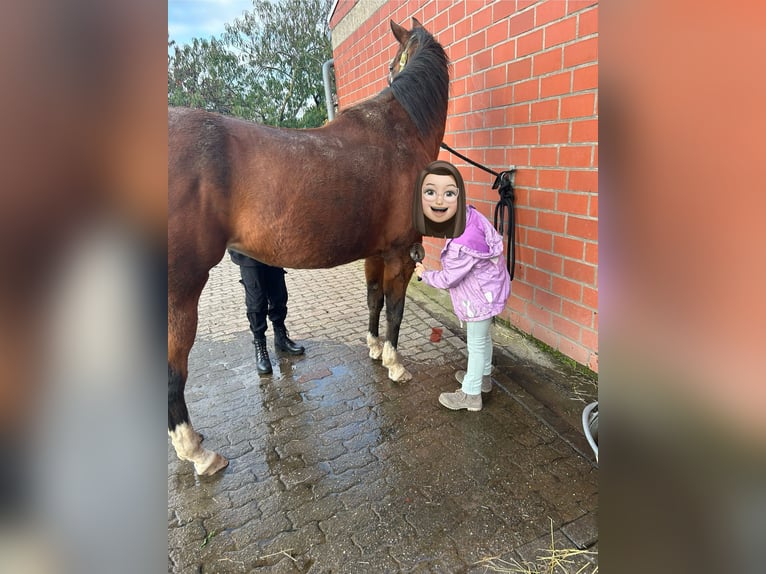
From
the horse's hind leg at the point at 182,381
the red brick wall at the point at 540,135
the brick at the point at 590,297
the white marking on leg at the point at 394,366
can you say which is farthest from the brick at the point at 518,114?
the horse's hind leg at the point at 182,381

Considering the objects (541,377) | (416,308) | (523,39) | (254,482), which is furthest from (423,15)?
(254,482)

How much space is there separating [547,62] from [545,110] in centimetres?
29

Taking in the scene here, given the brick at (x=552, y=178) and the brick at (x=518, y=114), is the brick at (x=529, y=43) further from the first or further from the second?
the brick at (x=552, y=178)

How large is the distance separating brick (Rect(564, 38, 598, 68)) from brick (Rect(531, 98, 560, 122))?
0.75 feet

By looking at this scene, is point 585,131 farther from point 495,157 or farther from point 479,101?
point 479,101

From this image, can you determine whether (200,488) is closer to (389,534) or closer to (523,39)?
(389,534)

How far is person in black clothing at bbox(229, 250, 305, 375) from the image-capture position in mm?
3021

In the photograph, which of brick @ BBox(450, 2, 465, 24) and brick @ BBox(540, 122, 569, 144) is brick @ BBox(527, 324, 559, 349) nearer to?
brick @ BBox(540, 122, 569, 144)

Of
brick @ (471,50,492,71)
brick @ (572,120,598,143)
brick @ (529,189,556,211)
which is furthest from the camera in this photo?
brick @ (471,50,492,71)

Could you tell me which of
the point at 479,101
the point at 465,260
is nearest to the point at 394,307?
the point at 465,260

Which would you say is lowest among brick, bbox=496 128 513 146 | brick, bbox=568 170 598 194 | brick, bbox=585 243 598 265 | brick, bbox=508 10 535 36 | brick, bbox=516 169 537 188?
brick, bbox=585 243 598 265

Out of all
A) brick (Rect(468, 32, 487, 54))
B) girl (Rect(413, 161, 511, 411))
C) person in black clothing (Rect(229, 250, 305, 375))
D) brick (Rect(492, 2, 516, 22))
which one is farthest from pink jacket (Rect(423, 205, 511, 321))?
brick (Rect(468, 32, 487, 54))

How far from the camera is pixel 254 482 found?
84.9 inches
